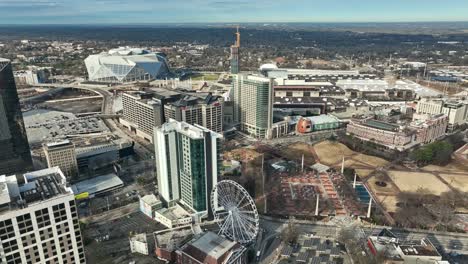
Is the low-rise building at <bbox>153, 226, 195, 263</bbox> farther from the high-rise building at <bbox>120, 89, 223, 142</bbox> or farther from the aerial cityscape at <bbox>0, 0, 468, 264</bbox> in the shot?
the high-rise building at <bbox>120, 89, 223, 142</bbox>

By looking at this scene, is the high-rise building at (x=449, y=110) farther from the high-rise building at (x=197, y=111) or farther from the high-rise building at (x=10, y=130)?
the high-rise building at (x=10, y=130)

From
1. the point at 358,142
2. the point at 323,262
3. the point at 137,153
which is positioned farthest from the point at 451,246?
the point at 137,153

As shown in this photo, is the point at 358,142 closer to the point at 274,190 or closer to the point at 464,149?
the point at 464,149

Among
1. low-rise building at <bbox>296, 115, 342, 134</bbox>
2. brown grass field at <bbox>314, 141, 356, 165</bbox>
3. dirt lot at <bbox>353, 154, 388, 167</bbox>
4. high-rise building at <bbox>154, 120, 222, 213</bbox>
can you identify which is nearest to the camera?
high-rise building at <bbox>154, 120, 222, 213</bbox>

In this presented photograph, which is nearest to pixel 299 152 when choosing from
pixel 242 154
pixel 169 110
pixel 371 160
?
pixel 242 154

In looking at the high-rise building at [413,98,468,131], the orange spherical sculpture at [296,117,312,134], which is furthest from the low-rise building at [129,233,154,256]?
the high-rise building at [413,98,468,131]

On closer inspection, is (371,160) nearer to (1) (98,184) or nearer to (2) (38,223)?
(1) (98,184)
